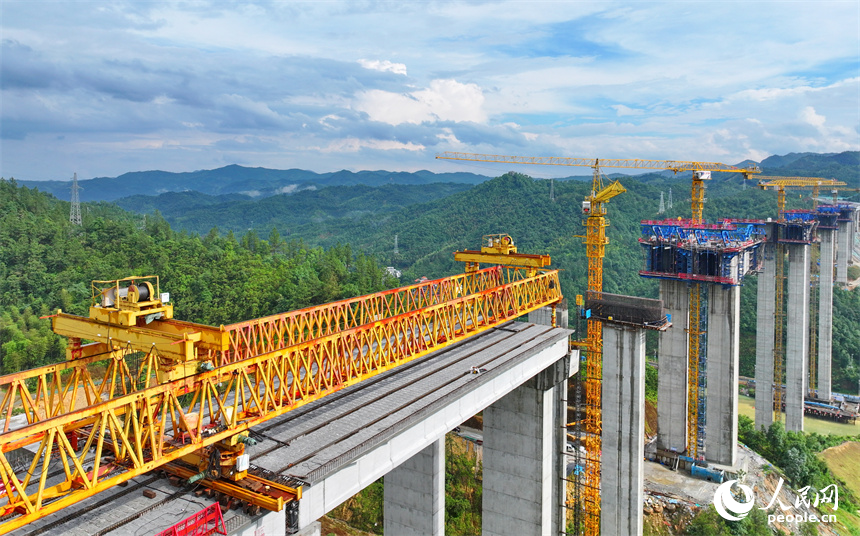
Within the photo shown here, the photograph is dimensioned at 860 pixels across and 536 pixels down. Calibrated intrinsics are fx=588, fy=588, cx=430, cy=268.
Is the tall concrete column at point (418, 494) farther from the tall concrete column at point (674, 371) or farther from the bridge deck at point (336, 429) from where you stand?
the tall concrete column at point (674, 371)

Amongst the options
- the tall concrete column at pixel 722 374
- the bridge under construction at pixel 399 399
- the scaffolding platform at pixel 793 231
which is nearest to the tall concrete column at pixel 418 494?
the bridge under construction at pixel 399 399

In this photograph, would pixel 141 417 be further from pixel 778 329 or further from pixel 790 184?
pixel 790 184

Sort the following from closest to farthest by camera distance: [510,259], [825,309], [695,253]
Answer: [510,259], [695,253], [825,309]

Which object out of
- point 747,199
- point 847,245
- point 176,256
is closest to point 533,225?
point 747,199

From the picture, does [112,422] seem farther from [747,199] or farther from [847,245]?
[747,199]

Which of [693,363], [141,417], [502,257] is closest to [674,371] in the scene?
[693,363]

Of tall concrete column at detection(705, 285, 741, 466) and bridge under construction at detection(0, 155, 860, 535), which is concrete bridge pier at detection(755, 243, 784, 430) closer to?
bridge under construction at detection(0, 155, 860, 535)
